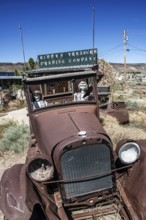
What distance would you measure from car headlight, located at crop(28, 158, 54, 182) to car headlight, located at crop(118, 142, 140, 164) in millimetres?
1265

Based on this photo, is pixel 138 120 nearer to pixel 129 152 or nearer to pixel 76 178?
pixel 129 152

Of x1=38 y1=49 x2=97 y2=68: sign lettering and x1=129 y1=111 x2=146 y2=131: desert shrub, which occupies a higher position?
x1=38 y1=49 x2=97 y2=68: sign lettering

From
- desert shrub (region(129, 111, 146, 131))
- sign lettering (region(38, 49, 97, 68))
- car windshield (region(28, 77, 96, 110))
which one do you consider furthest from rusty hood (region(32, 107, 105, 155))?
desert shrub (region(129, 111, 146, 131))

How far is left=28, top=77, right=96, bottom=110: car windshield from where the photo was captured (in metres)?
5.74

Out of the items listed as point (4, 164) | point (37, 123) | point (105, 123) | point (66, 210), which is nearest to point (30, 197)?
point (66, 210)

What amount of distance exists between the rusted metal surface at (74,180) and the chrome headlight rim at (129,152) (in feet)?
0.28

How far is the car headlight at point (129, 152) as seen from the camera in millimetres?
4355

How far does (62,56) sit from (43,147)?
8.01 meters

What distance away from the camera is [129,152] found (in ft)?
14.6

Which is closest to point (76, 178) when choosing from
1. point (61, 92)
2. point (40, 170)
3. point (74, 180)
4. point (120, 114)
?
point (74, 180)

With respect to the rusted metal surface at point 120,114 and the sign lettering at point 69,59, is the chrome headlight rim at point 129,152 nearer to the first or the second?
the sign lettering at point 69,59

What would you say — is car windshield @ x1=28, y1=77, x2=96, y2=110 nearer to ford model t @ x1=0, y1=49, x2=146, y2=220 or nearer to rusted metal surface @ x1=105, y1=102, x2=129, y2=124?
ford model t @ x1=0, y1=49, x2=146, y2=220

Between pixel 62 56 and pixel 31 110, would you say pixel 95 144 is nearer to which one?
pixel 31 110

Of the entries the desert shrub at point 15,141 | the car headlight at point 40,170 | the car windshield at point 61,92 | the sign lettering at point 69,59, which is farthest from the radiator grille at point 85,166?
the sign lettering at point 69,59
